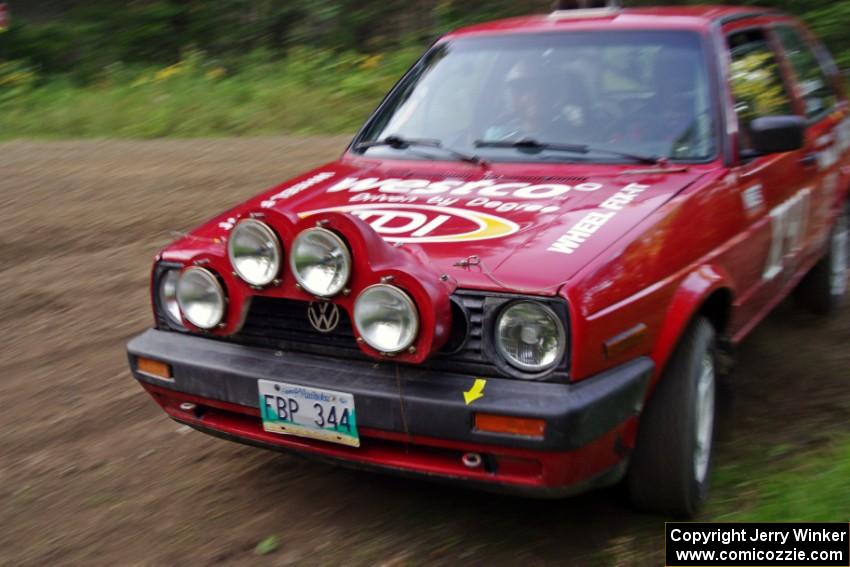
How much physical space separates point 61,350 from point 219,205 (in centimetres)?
301

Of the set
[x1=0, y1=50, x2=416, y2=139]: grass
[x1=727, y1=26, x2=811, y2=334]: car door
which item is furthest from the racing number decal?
[x1=0, y1=50, x2=416, y2=139]: grass

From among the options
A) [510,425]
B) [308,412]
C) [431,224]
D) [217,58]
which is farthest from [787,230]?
[217,58]

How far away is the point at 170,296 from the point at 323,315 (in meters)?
0.76

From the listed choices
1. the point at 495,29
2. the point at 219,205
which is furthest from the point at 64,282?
the point at 495,29

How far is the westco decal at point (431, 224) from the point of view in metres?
3.31

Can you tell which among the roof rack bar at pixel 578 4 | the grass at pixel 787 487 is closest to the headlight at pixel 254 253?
the grass at pixel 787 487

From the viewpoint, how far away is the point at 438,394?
300cm

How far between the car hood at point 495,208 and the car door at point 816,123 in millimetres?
1423

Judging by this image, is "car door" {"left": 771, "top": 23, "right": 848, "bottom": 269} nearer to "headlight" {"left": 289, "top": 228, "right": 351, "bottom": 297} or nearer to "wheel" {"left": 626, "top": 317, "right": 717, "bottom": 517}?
"wheel" {"left": 626, "top": 317, "right": 717, "bottom": 517}

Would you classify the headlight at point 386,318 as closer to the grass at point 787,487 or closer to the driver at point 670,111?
the grass at point 787,487

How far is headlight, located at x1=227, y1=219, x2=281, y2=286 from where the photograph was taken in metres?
3.21

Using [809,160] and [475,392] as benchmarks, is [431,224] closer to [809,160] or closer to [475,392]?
[475,392]

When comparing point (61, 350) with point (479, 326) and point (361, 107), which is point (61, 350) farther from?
point (361, 107)

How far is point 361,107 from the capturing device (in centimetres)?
1263
